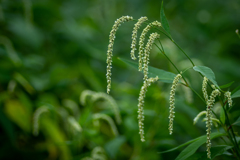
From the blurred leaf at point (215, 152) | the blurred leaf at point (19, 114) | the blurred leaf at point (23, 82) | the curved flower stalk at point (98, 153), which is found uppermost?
the blurred leaf at point (23, 82)

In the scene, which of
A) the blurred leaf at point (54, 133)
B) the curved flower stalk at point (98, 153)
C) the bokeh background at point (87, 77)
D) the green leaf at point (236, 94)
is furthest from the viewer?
the blurred leaf at point (54, 133)

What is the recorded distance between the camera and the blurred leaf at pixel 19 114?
2.41 meters

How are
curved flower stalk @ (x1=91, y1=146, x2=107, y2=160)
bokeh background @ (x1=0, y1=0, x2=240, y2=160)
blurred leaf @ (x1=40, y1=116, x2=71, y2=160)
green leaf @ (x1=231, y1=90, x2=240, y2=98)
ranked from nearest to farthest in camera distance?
green leaf @ (x1=231, y1=90, x2=240, y2=98)
curved flower stalk @ (x1=91, y1=146, x2=107, y2=160)
bokeh background @ (x1=0, y1=0, x2=240, y2=160)
blurred leaf @ (x1=40, y1=116, x2=71, y2=160)

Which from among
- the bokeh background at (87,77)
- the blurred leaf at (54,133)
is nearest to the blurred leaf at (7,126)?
the bokeh background at (87,77)

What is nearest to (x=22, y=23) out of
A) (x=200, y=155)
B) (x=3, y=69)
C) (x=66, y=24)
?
(x=66, y=24)

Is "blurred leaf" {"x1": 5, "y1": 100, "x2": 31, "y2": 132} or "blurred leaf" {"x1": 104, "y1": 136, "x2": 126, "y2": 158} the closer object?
"blurred leaf" {"x1": 104, "y1": 136, "x2": 126, "y2": 158}

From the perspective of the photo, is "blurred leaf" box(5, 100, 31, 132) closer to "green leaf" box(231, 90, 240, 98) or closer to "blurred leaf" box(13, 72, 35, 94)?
"blurred leaf" box(13, 72, 35, 94)

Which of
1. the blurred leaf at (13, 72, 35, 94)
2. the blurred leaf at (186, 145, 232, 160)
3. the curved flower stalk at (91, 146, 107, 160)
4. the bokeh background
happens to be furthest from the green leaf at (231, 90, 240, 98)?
the blurred leaf at (13, 72, 35, 94)

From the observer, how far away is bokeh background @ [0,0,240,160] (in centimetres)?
221

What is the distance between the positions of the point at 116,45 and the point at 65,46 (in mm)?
864

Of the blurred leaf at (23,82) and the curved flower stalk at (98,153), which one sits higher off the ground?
the blurred leaf at (23,82)

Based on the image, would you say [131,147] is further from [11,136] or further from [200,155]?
[200,155]

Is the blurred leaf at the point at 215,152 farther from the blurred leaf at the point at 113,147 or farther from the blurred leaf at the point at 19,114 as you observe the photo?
the blurred leaf at the point at 19,114

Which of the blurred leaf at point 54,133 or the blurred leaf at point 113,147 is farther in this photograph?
the blurred leaf at point 54,133
